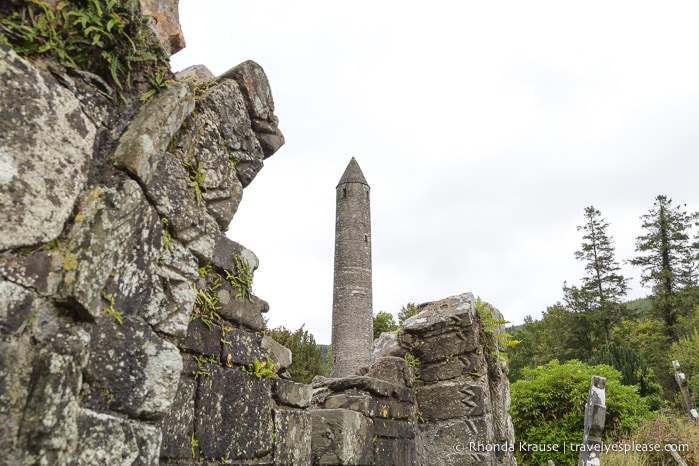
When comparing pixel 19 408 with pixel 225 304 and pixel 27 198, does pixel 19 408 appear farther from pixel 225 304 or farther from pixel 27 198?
pixel 225 304

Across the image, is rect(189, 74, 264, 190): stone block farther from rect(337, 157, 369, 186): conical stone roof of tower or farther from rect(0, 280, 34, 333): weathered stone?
rect(337, 157, 369, 186): conical stone roof of tower

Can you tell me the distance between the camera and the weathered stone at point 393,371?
468cm

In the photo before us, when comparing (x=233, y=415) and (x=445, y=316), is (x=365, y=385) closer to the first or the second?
(x=445, y=316)

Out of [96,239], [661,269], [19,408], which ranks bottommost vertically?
[19,408]

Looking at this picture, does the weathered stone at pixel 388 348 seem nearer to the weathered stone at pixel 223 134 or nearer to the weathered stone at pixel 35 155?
the weathered stone at pixel 223 134

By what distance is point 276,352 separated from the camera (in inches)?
101

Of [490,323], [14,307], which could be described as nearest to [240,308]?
[14,307]

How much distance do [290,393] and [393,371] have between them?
7.58 ft

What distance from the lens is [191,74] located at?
2.34 metres

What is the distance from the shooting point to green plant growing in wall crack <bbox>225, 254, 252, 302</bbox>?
2.30 meters

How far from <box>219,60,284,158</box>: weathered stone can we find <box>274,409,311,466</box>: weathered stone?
129cm

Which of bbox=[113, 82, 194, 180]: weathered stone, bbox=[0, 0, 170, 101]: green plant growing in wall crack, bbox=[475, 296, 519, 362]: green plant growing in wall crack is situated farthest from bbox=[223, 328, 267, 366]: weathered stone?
bbox=[475, 296, 519, 362]: green plant growing in wall crack

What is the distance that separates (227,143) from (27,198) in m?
1.06

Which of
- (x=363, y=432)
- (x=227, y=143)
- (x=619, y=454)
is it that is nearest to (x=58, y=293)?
(x=227, y=143)
